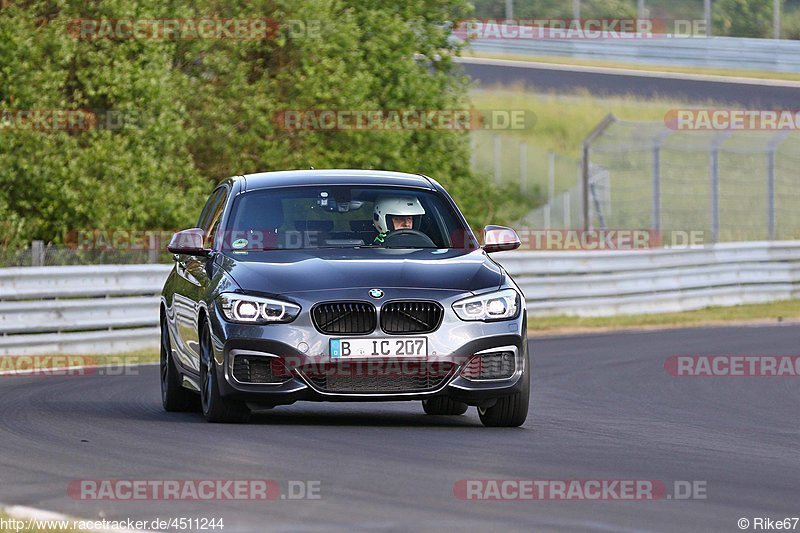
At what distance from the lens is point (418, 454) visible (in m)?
9.07

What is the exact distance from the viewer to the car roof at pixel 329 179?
454 inches

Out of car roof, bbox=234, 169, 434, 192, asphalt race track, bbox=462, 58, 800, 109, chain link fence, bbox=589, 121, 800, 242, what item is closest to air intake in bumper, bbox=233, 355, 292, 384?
car roof, bbox=234, 169, 434, 192

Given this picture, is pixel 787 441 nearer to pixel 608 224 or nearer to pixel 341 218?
pixel 341 218

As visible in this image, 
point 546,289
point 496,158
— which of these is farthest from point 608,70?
point 546,289

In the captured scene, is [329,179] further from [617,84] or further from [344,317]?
[617,84]

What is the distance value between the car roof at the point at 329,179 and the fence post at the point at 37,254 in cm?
892

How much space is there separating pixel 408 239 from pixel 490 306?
3.58ft

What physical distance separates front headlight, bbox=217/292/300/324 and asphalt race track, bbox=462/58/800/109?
4502 centimetres

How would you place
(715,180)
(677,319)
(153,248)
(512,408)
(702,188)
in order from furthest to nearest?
(702,188)
(715,180)
(677,319)
(153,248)
(512,408)

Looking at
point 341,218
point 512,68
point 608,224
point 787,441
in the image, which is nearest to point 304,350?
point 341,218

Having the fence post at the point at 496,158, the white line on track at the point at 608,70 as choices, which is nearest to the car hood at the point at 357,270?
the fence post at the point at 496,158

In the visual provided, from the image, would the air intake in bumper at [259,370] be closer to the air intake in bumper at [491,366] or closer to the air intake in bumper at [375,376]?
the air intake in bumper at [375,376]

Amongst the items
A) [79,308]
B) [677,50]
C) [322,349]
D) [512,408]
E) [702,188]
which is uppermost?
[322,349]

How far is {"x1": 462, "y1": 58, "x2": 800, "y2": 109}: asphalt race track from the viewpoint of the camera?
Result: 179 ft
